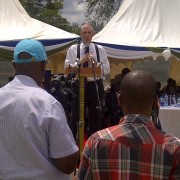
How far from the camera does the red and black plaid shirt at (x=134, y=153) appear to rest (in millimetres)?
1932

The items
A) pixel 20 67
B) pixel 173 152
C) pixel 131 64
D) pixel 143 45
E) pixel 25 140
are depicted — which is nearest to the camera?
pixel 173 152

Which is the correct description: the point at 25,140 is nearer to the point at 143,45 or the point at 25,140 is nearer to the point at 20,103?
the point at 20,103

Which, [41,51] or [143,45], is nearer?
[41,51]

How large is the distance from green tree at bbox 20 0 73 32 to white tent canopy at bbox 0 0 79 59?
22602 millimetres

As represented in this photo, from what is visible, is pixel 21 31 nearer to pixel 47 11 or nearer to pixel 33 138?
pixel 33 138

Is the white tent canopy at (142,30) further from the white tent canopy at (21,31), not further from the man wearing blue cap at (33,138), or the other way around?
the man wearing blue cap at (33,138)

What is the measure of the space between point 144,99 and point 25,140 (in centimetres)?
65

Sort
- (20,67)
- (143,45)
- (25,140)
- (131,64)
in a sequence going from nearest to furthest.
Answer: (25,140), (20,67), (143,45), (131,64)

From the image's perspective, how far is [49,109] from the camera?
7.67 feet

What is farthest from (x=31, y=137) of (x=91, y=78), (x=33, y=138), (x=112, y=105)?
(x=112, y=105)

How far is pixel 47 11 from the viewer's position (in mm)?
33625

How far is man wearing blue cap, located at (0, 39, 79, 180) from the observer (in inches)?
91.7

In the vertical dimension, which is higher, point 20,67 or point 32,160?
point 20,67

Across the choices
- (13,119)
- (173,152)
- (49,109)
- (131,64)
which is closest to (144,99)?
(173,152)
